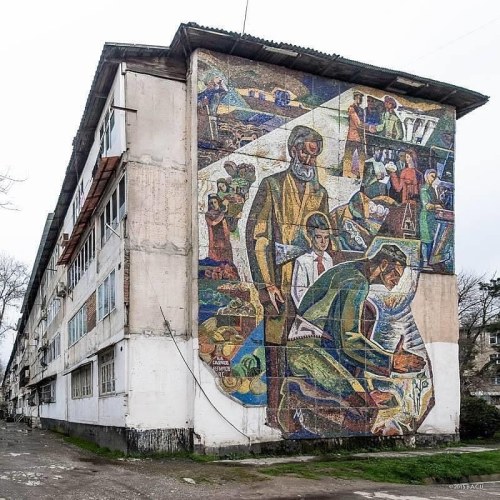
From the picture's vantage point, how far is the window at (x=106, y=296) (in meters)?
19.9

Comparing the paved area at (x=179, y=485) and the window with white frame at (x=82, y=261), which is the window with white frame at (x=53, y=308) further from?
the paved area at (x=179, y=485)

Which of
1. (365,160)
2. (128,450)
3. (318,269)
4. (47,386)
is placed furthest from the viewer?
(47,386)

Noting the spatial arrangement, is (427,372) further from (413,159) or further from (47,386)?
(47,386)

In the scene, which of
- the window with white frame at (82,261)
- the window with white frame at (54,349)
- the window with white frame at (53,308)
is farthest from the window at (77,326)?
the window with white frame at (53,308)

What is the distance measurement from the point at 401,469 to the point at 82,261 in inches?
659

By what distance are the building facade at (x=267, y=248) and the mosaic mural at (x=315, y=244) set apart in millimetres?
48

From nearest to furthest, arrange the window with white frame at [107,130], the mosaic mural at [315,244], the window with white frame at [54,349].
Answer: the mosaic mural at [315,244] → the window with white frame at [107,130] → the window with white frame at [54,349]

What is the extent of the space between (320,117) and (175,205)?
5.48 metres

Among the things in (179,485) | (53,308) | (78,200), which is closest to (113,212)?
(78,200)

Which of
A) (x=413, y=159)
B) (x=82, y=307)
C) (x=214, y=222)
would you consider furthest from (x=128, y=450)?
(x=413, y=159)

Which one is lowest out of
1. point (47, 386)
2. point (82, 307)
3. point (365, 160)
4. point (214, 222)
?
point (47, 386)

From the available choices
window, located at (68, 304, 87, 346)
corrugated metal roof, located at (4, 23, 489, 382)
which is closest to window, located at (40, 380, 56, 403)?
window, located at (68, 304, 87, 346)

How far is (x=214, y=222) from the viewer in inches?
718

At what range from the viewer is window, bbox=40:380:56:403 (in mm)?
37506
